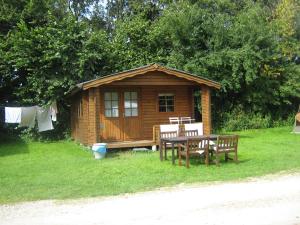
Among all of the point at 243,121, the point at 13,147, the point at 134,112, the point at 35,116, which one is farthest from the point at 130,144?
the point at 243,121

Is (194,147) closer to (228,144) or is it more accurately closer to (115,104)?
(228,144)

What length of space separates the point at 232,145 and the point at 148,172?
2.74m

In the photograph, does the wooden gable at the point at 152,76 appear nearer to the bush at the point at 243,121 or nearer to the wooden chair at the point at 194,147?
the wooden chair at the point at 194,147

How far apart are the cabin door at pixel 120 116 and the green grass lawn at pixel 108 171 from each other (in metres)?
1.46

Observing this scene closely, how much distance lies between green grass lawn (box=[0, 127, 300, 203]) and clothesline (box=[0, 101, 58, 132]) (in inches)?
154

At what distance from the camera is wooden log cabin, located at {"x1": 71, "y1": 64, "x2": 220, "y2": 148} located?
51.4 ft

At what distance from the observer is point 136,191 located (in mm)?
8633

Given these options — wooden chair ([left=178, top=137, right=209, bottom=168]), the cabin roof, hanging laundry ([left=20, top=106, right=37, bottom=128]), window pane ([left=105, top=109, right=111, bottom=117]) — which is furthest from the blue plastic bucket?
hanging laundry ([left=20, top=106, right=37, bottom=128])

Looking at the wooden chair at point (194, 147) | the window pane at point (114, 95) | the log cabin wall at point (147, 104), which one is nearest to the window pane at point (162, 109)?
the log cabin wall at point (147, 104)

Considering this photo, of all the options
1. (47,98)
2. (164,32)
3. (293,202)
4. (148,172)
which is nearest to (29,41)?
(47,98)

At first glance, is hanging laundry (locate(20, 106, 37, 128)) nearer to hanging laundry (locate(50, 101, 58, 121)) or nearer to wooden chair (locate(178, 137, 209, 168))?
hanging laundry (locate(50, 101, 58, 121))

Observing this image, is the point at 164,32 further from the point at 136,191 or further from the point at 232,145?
the point at 136,191

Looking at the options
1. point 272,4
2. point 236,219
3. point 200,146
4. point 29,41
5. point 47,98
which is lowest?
point 236,219

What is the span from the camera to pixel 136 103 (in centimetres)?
1744
